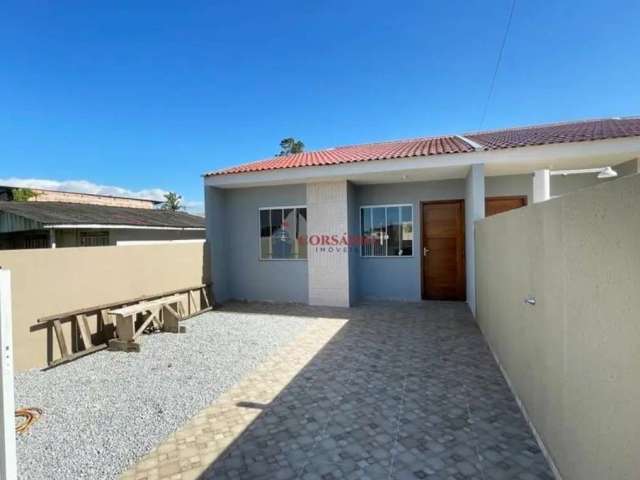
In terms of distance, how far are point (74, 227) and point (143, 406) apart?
11.9m

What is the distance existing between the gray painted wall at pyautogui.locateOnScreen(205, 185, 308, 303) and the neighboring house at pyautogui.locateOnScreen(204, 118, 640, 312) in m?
0.03

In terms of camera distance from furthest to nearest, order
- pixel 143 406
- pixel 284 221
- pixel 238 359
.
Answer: pixel 284 221
pixel 238 359
pixel 143 406

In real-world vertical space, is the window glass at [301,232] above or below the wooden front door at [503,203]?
below

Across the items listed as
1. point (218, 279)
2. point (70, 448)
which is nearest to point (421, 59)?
point (218, 279)

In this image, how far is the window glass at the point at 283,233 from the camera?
10117 millimetres

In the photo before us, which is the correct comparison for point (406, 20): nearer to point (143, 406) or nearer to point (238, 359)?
point (238, 359)

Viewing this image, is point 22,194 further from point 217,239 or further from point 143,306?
point 143,306

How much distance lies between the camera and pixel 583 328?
82.9 inches

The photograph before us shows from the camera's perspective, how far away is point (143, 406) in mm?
4105

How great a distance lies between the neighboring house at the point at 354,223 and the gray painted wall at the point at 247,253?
31 millimetres

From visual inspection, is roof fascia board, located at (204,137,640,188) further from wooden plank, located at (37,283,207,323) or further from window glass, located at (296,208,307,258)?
wooden plank, located at (37,283,207,323)

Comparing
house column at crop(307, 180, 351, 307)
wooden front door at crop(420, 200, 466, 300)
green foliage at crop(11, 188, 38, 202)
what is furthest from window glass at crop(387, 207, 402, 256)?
green foliage at crop(11, 188, 38, 202)

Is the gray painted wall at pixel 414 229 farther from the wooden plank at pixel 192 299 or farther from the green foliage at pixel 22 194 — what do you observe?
the green foliage at pixel 22 194

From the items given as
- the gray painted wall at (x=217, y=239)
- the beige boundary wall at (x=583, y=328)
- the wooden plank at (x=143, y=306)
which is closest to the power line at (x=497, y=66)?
the beige boundary wall at (x=583, y=328)
